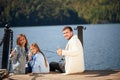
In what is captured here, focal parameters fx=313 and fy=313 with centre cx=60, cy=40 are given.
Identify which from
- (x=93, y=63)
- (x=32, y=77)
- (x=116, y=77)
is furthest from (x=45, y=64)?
(x=93, y=63)

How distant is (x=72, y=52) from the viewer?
4012 mm

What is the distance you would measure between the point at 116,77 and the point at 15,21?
5010 cm

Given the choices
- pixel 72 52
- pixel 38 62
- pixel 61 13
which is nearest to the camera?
pixel 72 52

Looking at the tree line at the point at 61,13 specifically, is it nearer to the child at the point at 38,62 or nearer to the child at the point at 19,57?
the child at the point at 19,57

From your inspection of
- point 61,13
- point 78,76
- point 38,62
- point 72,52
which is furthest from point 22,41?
point 61,13

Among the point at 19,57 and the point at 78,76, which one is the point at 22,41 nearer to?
the point at 19,57

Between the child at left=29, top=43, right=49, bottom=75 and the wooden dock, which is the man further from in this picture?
the child at left=29, top=43, right=49, bottom=75

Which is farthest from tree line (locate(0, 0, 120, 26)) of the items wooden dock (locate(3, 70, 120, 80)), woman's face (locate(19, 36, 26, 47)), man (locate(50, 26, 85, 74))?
man (locate(50, 26, 85, 74))

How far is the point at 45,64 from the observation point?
14.9 ft

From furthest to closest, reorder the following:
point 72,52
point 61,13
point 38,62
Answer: point 61,13 < point 38,62 < point 72,52

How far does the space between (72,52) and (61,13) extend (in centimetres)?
5852

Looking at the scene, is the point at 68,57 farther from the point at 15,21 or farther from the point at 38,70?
the point at 15,21

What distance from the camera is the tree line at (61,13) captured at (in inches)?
2191

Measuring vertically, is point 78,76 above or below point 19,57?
below
